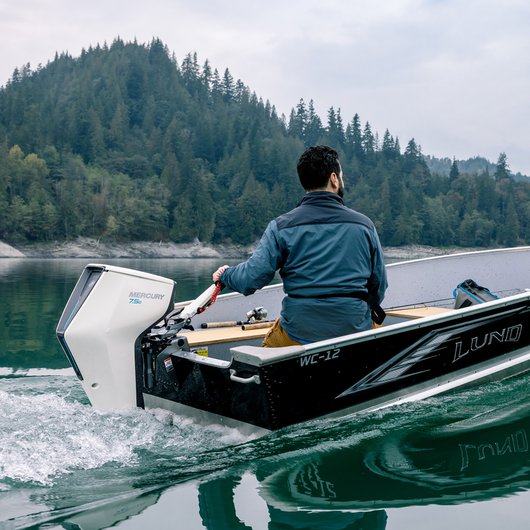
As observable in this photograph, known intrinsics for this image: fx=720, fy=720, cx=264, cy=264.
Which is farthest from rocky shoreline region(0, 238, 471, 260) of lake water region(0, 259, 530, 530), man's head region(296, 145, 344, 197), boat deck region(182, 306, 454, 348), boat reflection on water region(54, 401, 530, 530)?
boat reflection on water region(54, 401, 530, 530)

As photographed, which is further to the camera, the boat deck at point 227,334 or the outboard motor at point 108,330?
the boat deck at point 227,334

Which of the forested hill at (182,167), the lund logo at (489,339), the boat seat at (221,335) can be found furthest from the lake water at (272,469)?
the forested hill at (182,167)

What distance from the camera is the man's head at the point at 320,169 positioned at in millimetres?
4328

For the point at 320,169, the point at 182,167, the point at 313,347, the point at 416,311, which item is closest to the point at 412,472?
the point at 313,347

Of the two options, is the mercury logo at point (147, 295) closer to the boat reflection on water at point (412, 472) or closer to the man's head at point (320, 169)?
the man's head at point (320, 169)

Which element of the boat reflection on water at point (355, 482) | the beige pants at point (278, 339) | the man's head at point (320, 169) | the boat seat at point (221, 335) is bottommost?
the boat reflection on water at point (355, 482)

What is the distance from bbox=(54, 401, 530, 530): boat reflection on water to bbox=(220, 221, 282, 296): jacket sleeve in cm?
100

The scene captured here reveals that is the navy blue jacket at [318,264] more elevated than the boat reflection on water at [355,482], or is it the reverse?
the navy blue jacket at [318,264]

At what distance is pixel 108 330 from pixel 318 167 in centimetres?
160

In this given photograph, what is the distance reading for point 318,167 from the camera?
14.2 ft

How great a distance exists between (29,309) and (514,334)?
9.11 m

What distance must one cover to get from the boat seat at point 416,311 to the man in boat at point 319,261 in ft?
8.14

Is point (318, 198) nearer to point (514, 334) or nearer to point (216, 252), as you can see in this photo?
point (514, 334)

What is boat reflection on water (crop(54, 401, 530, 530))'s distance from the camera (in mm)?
3121
